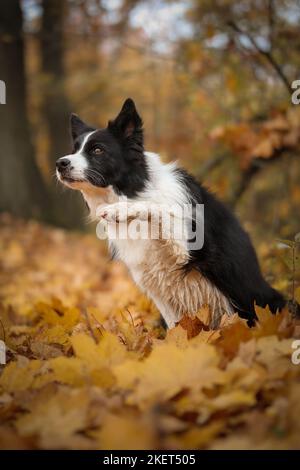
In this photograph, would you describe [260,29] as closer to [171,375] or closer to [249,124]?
[249,124]

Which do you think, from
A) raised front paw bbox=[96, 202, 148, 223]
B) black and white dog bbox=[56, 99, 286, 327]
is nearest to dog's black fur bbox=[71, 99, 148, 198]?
black and white dog bbox=[56, 99, 286, 327]

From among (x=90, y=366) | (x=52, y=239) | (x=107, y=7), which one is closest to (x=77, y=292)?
(x=52, y=239)

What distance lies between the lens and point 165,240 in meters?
3.89

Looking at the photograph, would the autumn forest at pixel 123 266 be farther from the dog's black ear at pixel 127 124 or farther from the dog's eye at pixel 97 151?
the dog's black ear at pixel 127 124

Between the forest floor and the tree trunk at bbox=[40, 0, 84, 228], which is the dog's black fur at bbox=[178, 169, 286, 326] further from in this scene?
the tree trunk at bbox=[40, 0, 84, 228]

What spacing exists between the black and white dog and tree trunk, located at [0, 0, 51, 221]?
25.0ft

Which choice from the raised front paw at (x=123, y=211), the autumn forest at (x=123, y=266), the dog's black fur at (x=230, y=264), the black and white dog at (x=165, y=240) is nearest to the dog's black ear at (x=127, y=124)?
the black and white dog at (x=165, y=240)

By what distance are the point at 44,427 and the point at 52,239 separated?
920 cm

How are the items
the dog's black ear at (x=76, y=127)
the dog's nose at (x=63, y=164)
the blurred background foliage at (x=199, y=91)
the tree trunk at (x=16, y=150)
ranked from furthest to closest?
the tree trunk at (x=16, y=150) → the blurred background foliage at (x=199, y=91) → the dog's black ear at (x=76, y=127) → the dog's nose at (x=63, y=164)

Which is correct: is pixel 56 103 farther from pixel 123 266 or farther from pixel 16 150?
pixel 123 266

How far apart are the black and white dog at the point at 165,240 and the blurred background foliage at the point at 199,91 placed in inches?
80.7

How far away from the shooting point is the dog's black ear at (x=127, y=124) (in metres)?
4.22

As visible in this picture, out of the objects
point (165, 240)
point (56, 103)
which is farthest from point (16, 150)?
point (165, 240)
